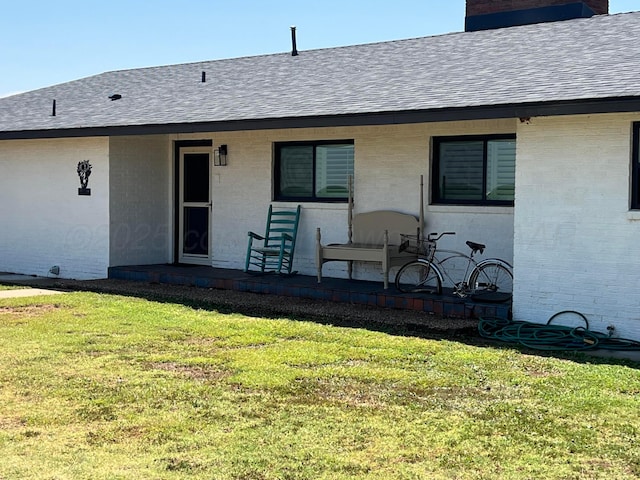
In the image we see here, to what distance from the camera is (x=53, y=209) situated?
52.2 ft

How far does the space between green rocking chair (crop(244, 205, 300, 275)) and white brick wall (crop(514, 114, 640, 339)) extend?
4.39 m

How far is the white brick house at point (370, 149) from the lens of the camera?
9.55 metres

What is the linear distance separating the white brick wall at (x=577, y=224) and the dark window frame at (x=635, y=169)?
0.28 ft

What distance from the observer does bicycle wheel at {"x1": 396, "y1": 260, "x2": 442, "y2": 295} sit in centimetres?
1163

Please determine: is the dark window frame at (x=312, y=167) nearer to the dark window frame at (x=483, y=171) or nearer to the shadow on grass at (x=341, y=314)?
the dark window frame at (x=483, y=171)

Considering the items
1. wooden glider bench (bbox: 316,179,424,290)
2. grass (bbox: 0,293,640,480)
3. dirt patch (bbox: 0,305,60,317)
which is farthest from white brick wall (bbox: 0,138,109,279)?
grass (bbox: 0,293,640,480)

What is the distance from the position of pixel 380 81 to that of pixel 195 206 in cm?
458

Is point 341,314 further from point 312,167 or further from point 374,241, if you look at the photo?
point 312,167

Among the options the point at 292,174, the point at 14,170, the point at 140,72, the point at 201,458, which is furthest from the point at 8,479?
the point at 140,72

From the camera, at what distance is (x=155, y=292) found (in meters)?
13.0

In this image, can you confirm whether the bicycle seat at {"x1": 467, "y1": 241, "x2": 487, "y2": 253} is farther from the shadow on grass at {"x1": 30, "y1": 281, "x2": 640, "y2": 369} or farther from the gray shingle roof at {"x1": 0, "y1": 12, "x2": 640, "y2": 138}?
the gray shingle roof at {"x1": 0, "y1": 12, "x2": 640, "y2": 138}

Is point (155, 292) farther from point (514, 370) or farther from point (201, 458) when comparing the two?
point (201, 458)

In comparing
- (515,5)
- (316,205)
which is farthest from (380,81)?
(515,5)

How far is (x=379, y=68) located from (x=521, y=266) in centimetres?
493
